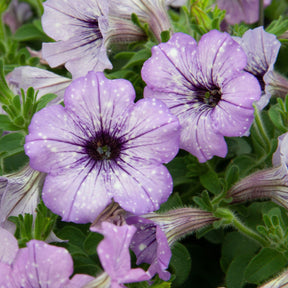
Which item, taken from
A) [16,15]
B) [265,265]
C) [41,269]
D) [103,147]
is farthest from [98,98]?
[16,15]

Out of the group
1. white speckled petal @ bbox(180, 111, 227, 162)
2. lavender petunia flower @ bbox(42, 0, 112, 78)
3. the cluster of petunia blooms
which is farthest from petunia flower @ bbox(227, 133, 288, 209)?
lavender petunia flower @ bbox(42, 0, 112, 78)

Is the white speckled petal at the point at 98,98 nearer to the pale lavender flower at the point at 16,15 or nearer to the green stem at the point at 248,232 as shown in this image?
the green stem at the point at 248,232

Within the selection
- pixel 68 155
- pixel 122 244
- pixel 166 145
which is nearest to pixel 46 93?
pixel 68 155

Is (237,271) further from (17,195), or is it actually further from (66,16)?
(66,16)

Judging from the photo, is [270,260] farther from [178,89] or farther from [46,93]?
[46,93]

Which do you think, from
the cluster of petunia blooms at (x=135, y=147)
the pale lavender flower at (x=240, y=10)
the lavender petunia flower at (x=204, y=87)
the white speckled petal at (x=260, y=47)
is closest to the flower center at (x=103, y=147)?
the cluster of petunia blooms at (x=135, y=147)
